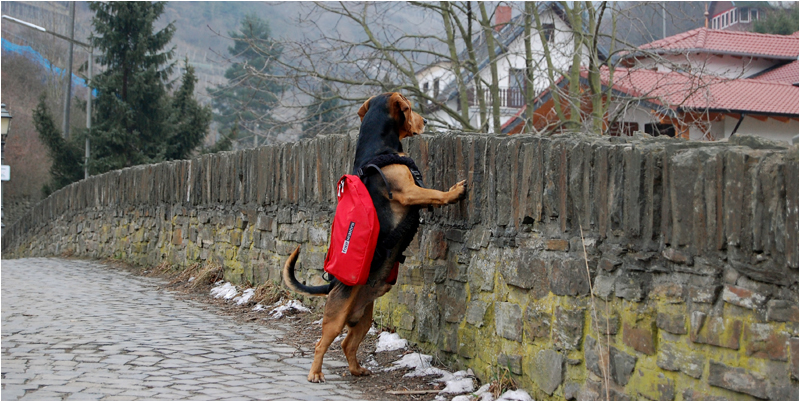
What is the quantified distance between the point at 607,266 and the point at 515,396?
1035 mm

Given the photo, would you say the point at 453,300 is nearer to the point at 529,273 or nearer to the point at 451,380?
the point at 451,380

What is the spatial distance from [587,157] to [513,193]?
2.36ft

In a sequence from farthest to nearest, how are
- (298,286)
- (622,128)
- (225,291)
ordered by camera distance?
(622,128)
(225,291)
(298,286)

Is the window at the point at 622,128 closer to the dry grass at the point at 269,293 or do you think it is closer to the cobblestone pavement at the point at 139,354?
the dry grass at the point at 269,293

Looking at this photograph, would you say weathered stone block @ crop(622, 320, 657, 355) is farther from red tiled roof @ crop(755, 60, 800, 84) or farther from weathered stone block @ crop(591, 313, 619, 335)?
red tiled roof @ crop(755, 60, 800, 84)

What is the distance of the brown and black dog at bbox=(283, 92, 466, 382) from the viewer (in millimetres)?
4867

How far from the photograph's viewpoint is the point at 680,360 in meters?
3.41

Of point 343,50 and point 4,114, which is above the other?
point 343,50

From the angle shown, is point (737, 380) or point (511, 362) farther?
point (511, 362)

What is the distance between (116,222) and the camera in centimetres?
1390

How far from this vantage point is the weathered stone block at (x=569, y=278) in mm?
4047

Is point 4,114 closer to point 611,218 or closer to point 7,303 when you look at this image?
point 7,303

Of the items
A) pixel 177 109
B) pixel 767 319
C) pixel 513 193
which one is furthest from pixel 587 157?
pixel 177 109

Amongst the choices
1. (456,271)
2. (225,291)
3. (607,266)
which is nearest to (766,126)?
(225,291)
